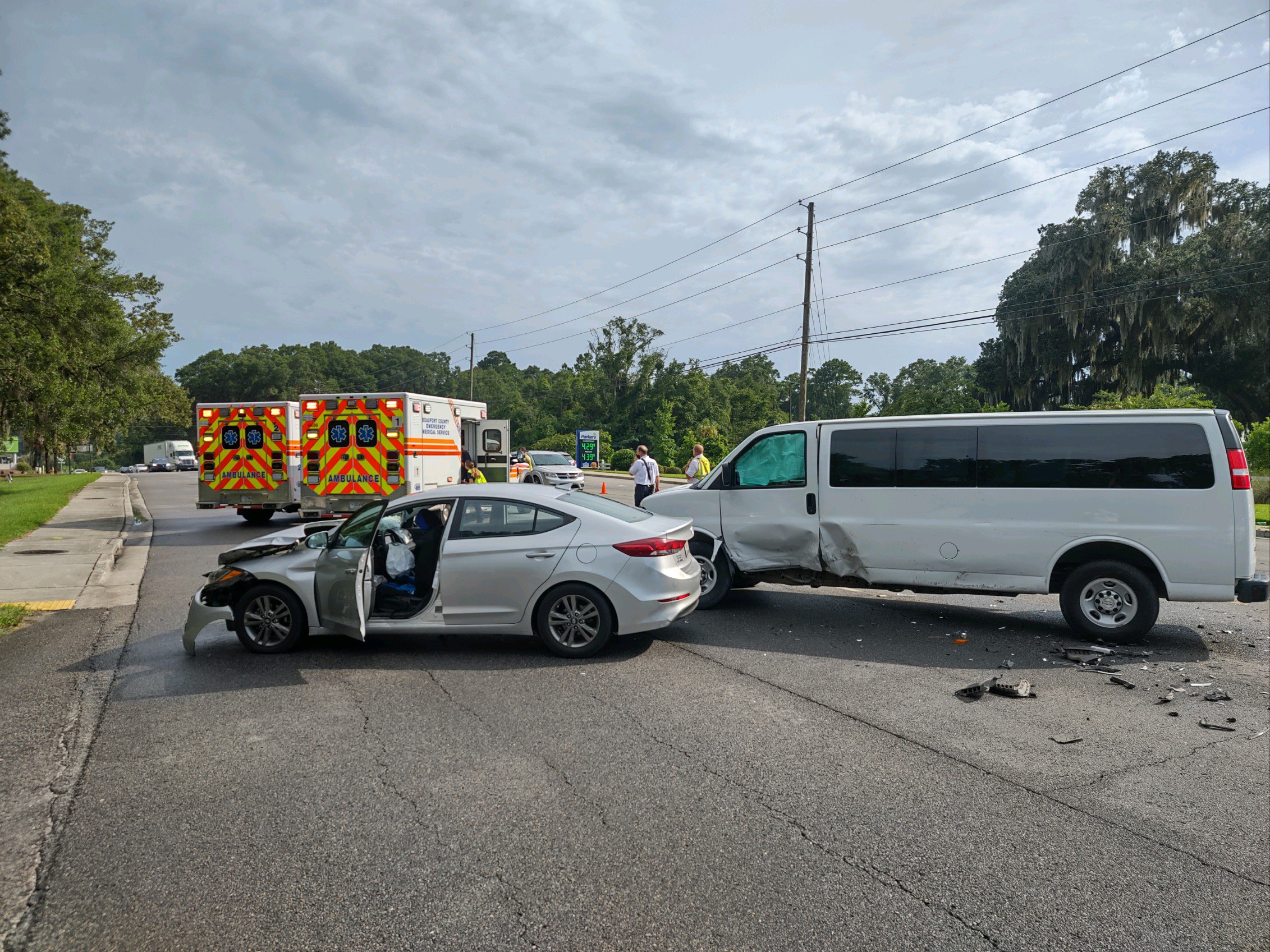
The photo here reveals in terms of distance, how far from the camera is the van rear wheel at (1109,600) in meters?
7.56

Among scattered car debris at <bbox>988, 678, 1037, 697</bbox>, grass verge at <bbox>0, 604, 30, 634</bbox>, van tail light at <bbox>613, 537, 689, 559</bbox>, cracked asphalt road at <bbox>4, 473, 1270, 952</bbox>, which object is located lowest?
grass verge at <bbox>0, 604, 30, 634</bbox>

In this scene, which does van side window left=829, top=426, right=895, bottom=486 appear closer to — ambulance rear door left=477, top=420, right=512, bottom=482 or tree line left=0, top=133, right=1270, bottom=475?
ambulance rear door left=477, top=420, right=512, bottom=482

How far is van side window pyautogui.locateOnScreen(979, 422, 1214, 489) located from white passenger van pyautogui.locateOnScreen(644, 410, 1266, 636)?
0.01 m

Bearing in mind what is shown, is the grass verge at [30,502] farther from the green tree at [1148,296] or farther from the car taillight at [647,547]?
the green tree at [1148,296]

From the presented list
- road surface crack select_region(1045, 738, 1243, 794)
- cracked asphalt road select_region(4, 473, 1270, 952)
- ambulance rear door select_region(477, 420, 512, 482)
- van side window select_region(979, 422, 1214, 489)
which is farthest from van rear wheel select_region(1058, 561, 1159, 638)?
ambulance rear door select_region(477, 420, 512, 482)

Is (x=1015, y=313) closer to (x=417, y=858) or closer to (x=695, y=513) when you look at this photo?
(x=695, y=513)

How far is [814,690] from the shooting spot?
6.30 meters

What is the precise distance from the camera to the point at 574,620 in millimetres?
7074

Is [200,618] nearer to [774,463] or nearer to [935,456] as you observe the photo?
[774,463]

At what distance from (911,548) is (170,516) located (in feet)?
66.7

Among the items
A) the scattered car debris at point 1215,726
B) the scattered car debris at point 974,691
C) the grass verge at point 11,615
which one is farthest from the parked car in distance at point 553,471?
the scattered car debris at point 1215,726

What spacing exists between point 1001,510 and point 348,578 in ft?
19.4

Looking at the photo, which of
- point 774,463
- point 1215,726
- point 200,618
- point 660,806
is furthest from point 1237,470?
point 200,618

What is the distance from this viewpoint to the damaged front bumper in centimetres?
721
